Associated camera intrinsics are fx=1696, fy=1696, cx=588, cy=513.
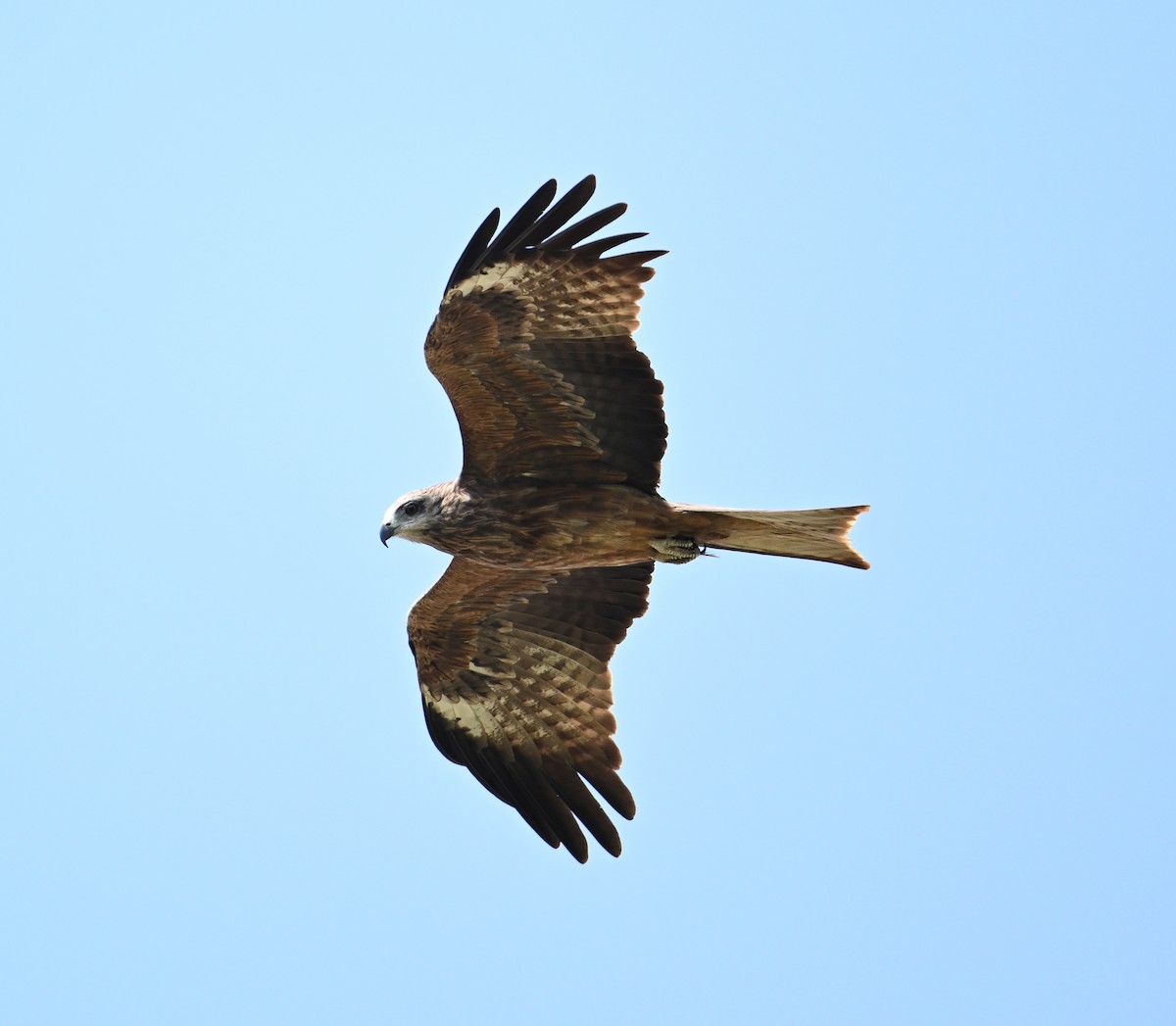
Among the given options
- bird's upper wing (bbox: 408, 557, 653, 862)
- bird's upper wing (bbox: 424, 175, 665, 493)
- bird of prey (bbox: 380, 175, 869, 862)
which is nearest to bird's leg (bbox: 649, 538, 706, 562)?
bird of prey (bbox: 380, 175, 869, 862)

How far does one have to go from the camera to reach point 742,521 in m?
9.25

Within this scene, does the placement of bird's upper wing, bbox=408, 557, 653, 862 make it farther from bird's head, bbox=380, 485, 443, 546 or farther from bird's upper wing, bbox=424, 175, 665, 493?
bird's upper wing, bbox=424, 175, 665, 493

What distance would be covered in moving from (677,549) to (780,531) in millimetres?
615

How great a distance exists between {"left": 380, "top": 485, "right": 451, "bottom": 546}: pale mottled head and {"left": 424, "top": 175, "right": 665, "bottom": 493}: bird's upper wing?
1.08 ft

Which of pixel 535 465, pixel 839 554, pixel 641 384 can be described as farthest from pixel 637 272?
pixel 839 554

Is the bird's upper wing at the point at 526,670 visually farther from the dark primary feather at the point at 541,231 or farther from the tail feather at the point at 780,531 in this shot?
the dark primary feather at the point at 541,231

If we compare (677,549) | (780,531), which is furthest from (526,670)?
(780,531)

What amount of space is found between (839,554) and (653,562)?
1506 millimetres

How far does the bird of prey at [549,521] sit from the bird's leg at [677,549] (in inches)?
0.4

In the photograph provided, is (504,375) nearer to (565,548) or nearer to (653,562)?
(565,548)

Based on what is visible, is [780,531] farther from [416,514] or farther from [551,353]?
[416,514]

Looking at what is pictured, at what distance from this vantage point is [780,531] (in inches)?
365

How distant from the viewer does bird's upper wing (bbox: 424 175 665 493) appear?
29.6 feet

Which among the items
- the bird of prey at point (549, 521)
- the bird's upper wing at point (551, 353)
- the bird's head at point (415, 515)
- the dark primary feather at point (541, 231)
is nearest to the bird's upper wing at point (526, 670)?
the bird of prey at point (549, 521)
